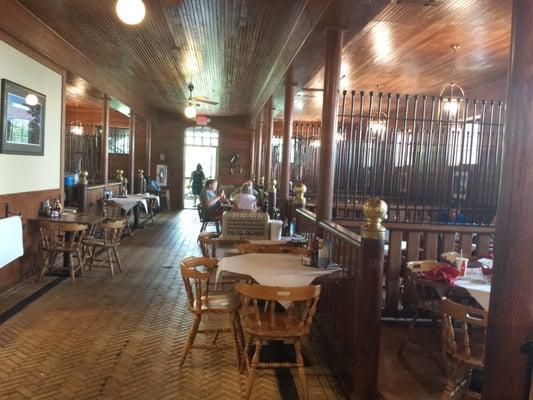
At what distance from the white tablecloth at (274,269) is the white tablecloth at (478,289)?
2.93 feet

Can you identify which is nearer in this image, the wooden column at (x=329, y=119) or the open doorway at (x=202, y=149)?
the wooden column at (x=329, y=119)

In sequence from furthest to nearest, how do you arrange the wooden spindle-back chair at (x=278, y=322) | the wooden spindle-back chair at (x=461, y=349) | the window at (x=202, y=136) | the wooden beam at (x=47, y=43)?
the window at (x=202, y=136), the wooden beam at (x=47, y=43), the wooden spindle-back chair at (x=278, y=322), the wooden spindle-back chair at (x=461, y=349)

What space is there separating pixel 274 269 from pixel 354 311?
0.66m

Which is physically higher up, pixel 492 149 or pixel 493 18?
pixel 493 18

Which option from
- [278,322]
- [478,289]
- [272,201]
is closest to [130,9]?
[278,322]

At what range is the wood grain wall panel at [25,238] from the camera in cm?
518

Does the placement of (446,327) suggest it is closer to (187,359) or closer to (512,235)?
(512,235)

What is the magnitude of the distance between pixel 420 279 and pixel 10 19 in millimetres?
4872

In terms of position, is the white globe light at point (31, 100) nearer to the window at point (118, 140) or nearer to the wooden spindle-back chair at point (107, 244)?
the wooden spindle-back chair at point (107, 244)

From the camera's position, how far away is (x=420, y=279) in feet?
11.5

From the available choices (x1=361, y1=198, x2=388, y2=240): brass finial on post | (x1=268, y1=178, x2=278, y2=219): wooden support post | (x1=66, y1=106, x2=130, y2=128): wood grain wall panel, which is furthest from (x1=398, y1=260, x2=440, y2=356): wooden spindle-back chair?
(x1=66, y1=106, x2=130, y2=128): wood grain wall panel

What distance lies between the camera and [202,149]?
16172 mm

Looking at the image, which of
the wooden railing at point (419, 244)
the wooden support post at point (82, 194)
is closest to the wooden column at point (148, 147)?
the wooden support post at point (82, 194)

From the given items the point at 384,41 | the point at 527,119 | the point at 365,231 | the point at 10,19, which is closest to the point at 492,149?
the point at 384,41
